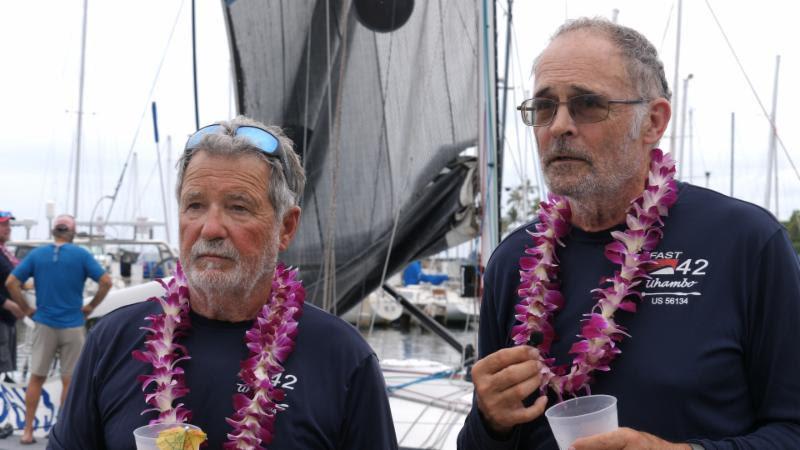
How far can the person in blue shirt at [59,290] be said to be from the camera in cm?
659

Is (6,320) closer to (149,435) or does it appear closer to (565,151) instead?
(149,435)

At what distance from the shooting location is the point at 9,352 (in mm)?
6992

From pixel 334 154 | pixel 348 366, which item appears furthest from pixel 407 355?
pixel 348 366

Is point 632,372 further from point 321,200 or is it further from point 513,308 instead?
point 321,200

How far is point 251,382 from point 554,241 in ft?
2.62

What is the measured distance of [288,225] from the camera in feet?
7.43

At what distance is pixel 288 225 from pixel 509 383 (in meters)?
0.86

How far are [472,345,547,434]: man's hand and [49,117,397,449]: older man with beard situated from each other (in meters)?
0.48

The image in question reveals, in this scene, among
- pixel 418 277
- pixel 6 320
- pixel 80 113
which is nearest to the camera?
pixel 6 320

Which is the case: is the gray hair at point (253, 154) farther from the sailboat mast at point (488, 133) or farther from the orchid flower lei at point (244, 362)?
the sailboat mast at point (488, 133)

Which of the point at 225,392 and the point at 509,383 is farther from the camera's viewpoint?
the point at 225,392

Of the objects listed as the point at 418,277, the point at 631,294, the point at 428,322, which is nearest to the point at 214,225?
the point at 631,294

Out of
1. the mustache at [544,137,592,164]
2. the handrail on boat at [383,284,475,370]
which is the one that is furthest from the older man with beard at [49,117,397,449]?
the handrail on boat at [383,284,475,370]

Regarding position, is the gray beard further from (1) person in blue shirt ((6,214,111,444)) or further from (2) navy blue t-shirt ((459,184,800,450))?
(1) person in blue shirt ((6,214,111,444))
